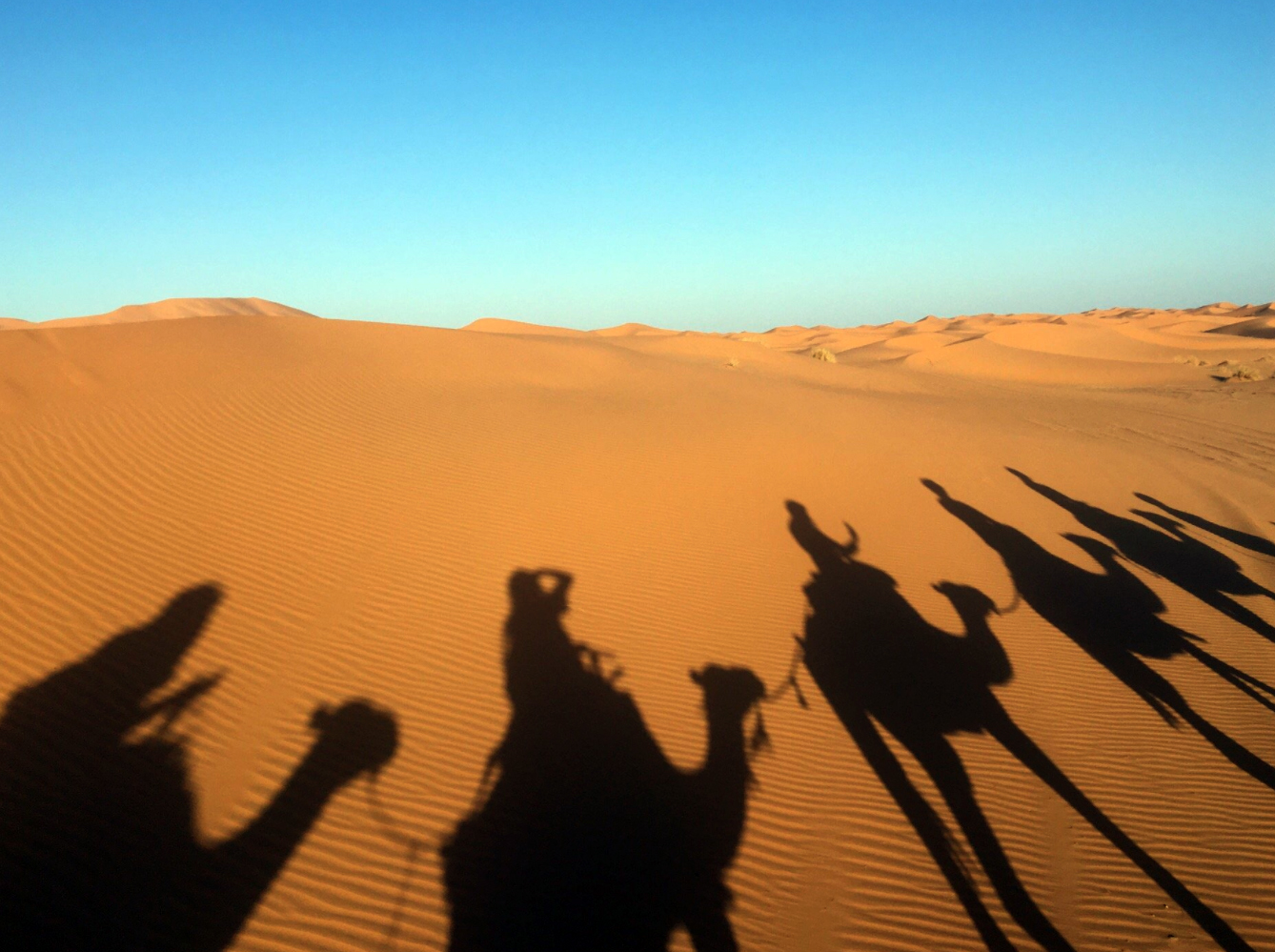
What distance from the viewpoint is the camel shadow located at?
3984 millimetres

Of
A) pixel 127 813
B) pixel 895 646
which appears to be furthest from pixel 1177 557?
pixel 127 813

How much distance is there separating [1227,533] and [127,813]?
13.9 metres

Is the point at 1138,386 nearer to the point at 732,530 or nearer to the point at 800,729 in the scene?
the point at 732,530

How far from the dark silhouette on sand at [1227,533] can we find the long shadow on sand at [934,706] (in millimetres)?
5235

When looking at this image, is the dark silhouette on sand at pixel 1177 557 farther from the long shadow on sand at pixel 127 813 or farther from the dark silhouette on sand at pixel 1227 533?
the long shadow on sand at pixel 127 813

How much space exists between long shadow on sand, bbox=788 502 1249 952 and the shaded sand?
0.11 ft

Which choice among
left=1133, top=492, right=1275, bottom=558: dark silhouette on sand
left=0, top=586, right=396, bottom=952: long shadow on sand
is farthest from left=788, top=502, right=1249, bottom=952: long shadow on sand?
left=1133, top=492, right=1275, bottom=558: dark silhouette on sand

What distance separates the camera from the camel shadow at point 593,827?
3.98 metres

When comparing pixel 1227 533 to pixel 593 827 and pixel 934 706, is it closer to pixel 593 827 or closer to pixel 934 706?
pixel 934 706

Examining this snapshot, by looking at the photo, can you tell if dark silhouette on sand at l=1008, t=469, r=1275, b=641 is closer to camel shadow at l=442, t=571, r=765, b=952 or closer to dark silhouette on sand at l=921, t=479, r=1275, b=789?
dark silhouette on sand at l=921, t=479, r=1275, b=789

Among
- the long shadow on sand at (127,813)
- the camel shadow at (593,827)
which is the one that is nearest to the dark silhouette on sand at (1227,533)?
the camel shadow at (593,827)

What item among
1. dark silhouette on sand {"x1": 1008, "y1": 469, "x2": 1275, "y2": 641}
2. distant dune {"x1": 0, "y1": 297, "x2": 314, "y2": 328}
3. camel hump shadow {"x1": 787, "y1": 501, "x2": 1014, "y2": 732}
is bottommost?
dark silhouette on sand {"x1": 1008, "y1": 469, "x2": 1275, "y2": 641}

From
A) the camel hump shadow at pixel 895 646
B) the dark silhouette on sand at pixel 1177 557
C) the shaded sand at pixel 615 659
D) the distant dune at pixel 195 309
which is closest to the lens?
the shaded sand at pixel 615 659

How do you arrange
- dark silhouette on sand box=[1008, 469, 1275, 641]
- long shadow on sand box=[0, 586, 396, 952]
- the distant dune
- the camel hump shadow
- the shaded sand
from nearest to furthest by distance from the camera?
long shadow on sand box=[0, 586, 396, 952], the shaded sand, the camel hump shadow, dark silhouette on sand box=[1008, 469, 1275, 641], the distant dune
